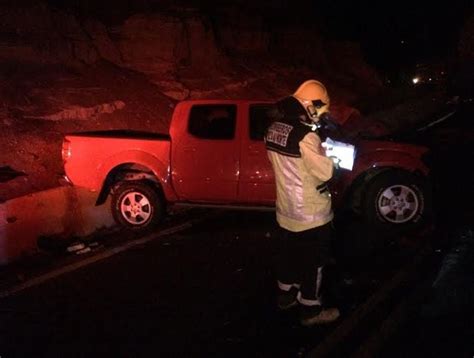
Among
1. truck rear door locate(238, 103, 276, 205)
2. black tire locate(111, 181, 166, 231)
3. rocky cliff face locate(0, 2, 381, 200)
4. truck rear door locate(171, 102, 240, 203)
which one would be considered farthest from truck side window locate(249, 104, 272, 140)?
black tire locate(111, 181, 166, 231)

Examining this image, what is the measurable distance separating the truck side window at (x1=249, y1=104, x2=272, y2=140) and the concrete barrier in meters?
2.54

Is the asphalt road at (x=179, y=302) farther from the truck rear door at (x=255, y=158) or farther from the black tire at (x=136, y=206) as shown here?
the truck rear door at (x=255, y=158)

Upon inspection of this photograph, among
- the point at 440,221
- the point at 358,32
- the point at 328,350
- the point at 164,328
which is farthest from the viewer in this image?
the point at 358,32

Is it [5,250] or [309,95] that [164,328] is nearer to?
[309,95]

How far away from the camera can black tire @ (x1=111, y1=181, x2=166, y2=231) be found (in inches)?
315

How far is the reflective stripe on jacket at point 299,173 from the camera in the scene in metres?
4.56

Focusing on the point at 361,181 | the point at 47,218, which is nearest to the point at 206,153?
the point at 361,181

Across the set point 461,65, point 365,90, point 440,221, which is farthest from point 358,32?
point 440,221

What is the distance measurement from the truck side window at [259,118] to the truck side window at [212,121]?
231mm

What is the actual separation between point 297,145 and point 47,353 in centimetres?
260

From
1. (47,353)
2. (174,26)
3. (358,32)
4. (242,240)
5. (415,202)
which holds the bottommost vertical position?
(47,353)

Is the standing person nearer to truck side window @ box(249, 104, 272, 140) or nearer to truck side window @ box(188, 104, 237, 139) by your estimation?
truck side window @ box(249, 104, 272, 140)

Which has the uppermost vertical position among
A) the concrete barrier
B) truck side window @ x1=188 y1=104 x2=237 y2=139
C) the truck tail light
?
truck side window @ x1=188 y1=104 x2=237 y2=139

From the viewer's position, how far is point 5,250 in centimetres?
702
